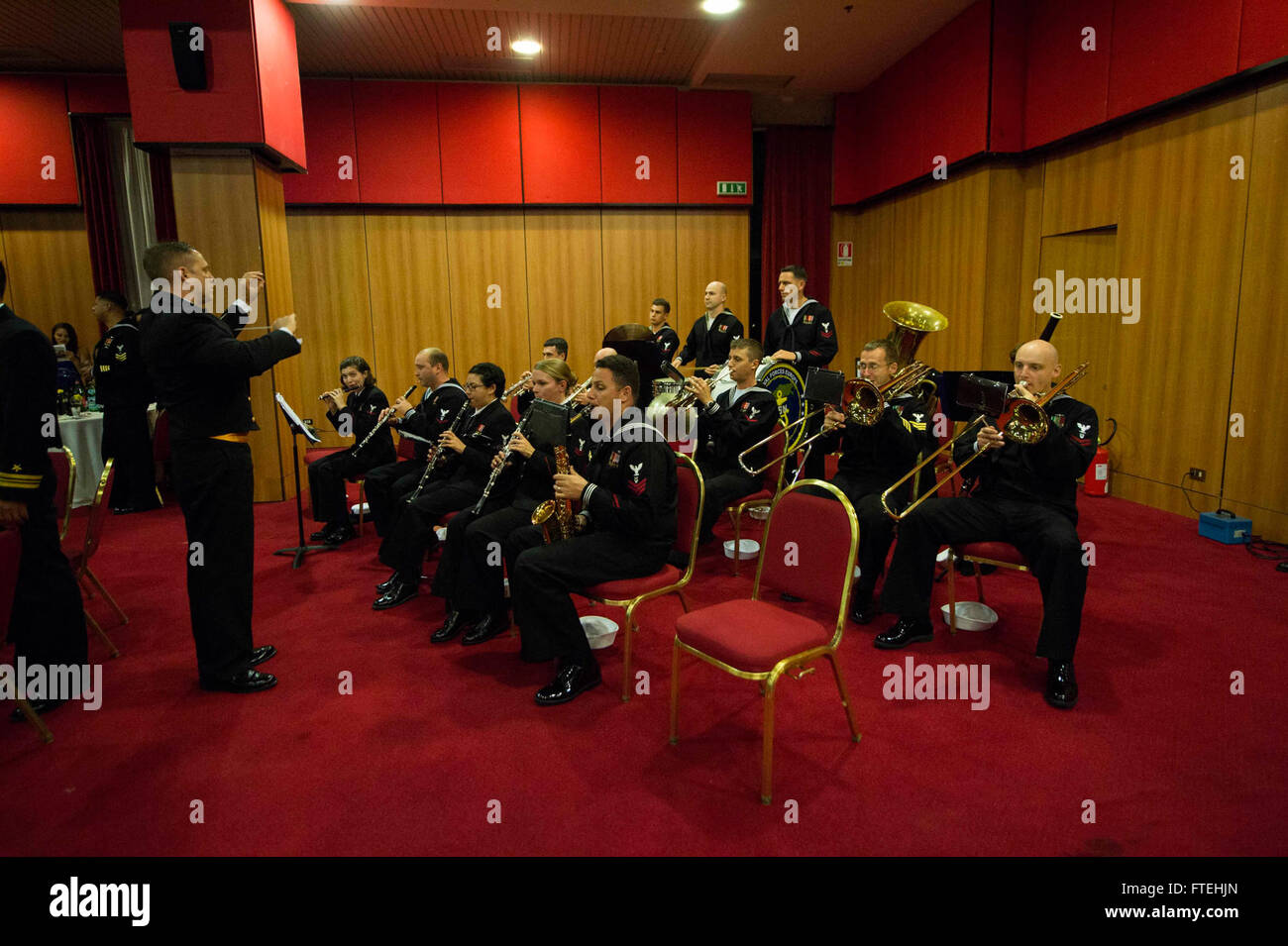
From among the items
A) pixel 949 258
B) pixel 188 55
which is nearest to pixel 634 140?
pixel 949 258

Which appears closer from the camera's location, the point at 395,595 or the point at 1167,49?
the point at 395,595

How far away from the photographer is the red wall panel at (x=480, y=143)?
26.9ft

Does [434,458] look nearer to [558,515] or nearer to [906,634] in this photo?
[558,515]

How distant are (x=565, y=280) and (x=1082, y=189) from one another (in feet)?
16.9

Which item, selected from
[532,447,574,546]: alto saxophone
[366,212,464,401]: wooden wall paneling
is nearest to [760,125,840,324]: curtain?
[366,212,464,401]: wooden wall paneling

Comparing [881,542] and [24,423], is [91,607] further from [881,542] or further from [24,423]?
[881,542]

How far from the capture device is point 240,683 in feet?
10.4

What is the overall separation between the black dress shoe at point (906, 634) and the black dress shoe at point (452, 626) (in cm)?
192

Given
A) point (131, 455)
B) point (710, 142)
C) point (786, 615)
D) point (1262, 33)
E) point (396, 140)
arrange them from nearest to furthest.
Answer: point (786, 615) < point (1262, 33) < point (131, 455) < point (396, 140) < point (710, 142)

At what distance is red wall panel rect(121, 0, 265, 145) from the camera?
214 inches

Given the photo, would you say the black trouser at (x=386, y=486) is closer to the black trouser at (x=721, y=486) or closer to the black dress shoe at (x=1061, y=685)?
the black trouser at (x=721, y=486)

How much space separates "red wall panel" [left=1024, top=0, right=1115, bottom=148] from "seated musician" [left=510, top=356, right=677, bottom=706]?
16.3 feet
